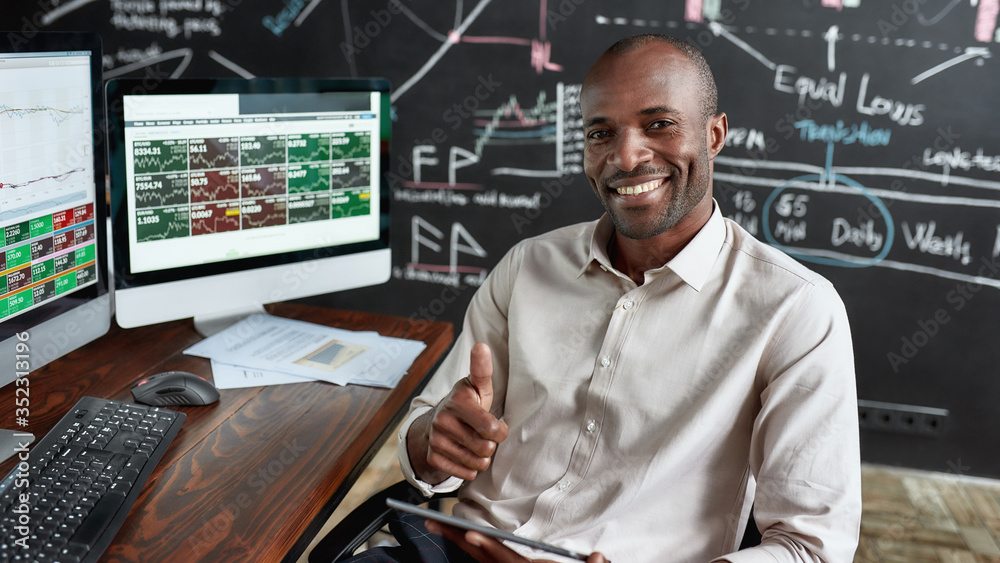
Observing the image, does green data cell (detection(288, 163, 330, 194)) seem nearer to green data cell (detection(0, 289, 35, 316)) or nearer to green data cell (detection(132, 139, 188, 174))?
green data cell (detection(132, 139, 188, 174))

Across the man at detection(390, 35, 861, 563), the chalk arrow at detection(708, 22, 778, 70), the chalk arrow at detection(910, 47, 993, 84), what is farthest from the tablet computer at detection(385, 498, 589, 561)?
the chalk arrow at detection(910, 47, 993, 84)

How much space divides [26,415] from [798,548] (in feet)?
3.74

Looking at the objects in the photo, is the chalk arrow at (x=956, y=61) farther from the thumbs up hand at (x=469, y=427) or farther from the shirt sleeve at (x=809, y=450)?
the thumbs up hand at (x=469, y=427)

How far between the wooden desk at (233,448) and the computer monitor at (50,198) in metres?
0.14

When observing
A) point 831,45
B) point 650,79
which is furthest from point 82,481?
point 831,45

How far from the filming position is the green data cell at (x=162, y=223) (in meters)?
A: 1.40

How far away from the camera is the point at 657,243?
1.30 m

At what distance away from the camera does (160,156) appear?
140 cm

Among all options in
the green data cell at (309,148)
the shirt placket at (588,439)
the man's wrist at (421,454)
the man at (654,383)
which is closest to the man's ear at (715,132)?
the man at (654,383)

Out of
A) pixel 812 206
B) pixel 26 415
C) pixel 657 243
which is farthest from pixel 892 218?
pixel 26 415

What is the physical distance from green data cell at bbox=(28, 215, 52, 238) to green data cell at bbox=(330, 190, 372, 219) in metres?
0.57

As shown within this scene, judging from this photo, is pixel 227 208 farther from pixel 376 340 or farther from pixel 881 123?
pixel 881 123

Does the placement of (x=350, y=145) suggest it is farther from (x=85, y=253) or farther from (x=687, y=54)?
(x=687, y=54)

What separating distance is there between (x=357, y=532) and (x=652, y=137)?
0.77 meters
